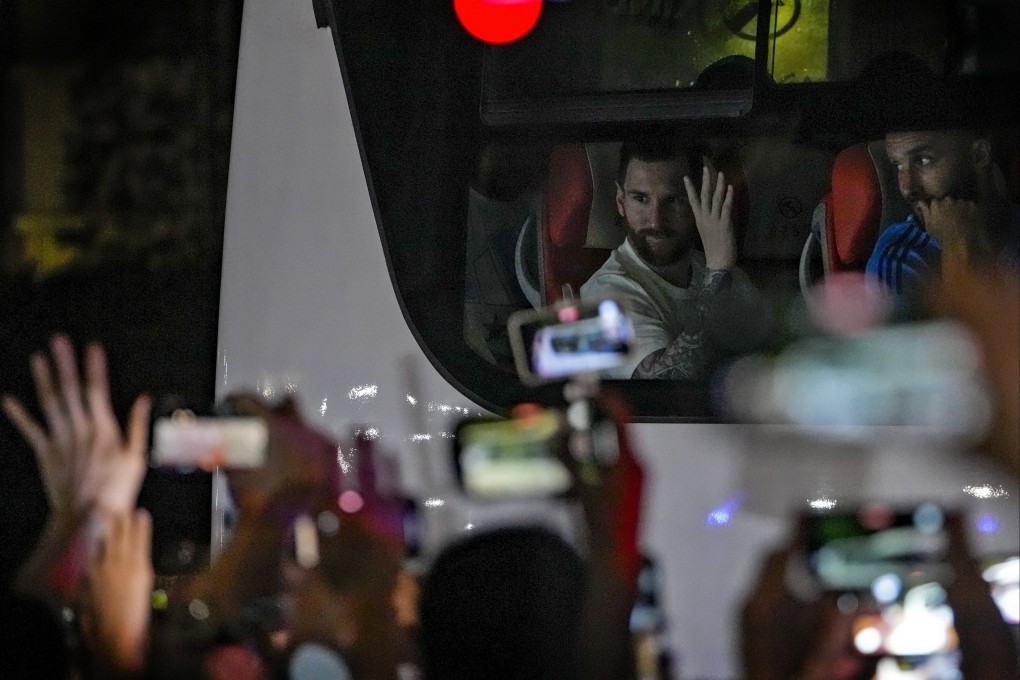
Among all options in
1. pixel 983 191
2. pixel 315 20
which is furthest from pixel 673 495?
pixel 315 20

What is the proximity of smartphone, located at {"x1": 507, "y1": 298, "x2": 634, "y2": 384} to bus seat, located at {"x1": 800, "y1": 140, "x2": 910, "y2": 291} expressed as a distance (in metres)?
0.29

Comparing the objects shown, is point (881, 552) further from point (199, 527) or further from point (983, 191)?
point (199, 527)

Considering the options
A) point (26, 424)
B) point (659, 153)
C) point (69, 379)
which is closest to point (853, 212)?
point (659, 153)

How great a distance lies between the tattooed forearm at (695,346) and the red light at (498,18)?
49cm

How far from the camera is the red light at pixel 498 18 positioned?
1.73 meters

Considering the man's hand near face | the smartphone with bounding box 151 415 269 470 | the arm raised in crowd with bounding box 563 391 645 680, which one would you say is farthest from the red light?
the smartphone with bounding box 151 415 269 470

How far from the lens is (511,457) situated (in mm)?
1714

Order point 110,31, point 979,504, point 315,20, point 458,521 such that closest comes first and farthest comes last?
1. point 979,504
2. point 458,521
3. point 315,20
4. point 110,31

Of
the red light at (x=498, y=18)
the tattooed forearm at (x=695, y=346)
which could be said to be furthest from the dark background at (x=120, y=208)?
the tattooed forearm at (x=695, y=346)

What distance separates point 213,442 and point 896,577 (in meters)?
1.10

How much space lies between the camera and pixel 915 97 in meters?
1.61

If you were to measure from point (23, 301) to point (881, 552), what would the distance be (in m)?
1.50

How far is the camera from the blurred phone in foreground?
1.55 metres

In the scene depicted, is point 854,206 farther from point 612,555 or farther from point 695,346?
point 612,555
